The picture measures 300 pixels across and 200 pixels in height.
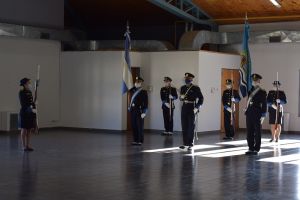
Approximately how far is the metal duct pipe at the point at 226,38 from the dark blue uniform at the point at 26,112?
269 inches

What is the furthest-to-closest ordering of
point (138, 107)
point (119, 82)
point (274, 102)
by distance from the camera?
point (119, 82) → point (274, 102) → point (138, 107)

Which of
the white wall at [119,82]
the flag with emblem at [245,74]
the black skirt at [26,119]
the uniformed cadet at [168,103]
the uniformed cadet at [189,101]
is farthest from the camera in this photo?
the white wall at [119,82]

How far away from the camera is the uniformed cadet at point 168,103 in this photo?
59.1ft

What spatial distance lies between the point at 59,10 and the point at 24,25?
68.5 inches

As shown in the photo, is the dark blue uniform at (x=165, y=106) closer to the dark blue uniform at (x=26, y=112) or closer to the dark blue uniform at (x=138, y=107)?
the dark blue uniform at (x=138, y=107)

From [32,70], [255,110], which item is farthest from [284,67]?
[32,70]

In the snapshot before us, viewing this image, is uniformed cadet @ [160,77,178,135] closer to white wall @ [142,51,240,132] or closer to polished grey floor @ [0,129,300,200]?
white wall @ [142,51,240,132]

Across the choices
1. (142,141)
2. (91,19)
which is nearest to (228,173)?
(142,141)

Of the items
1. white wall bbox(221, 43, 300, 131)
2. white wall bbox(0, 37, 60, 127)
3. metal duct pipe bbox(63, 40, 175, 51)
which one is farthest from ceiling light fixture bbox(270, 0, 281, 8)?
white wall bbox(0, 37, 60, 127)

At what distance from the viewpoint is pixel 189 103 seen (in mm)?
13586

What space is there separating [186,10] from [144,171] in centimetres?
1047

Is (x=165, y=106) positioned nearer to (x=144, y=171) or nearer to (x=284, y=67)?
(x=284, y=67)

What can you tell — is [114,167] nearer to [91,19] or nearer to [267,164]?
[267,164]

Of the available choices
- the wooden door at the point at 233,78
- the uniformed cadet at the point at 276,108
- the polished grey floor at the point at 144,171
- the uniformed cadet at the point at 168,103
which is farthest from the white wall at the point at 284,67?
the polished grey floor at the point at 144,171
